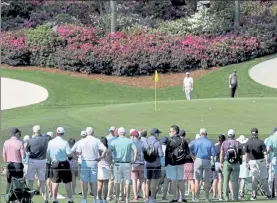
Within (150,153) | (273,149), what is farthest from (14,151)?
(273,149)

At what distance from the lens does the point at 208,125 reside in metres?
32.4

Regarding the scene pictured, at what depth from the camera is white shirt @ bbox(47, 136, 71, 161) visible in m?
21.5

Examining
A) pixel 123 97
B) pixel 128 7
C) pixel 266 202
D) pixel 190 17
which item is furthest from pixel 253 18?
pixel 266 202

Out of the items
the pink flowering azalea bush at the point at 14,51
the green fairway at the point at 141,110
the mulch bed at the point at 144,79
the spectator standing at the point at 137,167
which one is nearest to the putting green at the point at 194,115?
the green fairway at the point at 141,110

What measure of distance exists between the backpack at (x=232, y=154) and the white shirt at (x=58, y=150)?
3.84m

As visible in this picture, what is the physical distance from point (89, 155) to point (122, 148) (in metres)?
0.82

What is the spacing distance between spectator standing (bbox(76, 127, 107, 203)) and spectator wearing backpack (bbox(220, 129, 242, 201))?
2993 mm

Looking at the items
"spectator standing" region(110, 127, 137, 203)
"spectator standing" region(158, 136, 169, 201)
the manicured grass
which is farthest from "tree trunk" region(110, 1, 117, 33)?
"spectator standing" region(110, 127, 137, 203)

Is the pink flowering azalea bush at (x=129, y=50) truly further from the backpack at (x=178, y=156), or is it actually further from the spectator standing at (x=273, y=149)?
the backpack at (x=178, y=156)

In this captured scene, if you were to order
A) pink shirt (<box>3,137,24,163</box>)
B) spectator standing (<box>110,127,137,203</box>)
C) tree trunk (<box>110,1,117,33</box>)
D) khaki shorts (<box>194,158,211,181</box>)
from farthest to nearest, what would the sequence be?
tree trunk (<box>110,1,117,33</box>) < khaki shorts (<box>194,158,211,181</box>) < spectator standing (<box>110,127,137,203</box>) < pink shirt (<box>3,137,24,163</box>)

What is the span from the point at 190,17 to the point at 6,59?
35.0 ft

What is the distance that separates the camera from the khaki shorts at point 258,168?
23562 millimetres

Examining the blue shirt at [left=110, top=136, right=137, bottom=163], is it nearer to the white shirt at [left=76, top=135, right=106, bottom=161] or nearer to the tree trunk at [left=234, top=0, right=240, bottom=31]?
the white shirt at [left=76, top=135, right=106, bottom=161]

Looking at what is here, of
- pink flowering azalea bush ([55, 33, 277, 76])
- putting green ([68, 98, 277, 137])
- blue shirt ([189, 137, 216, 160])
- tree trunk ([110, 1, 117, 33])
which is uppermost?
tree trunk ([110, 1, 117, 33])
